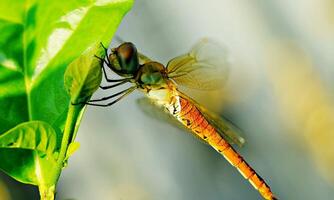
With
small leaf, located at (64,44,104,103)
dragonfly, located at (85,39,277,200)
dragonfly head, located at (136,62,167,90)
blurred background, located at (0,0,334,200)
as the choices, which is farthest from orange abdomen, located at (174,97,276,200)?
blurred background, located at (0,0,334,200)

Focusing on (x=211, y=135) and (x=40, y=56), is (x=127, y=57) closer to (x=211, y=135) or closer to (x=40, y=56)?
(x=40, y=56)

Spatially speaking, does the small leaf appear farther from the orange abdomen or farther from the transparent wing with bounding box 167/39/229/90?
the orange abdomen

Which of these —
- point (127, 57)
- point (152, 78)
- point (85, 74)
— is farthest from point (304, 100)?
point (85, 74)

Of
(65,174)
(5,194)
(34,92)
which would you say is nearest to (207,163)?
(65,174)

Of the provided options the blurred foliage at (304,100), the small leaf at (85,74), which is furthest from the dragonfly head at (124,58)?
the blurred foliage at (304,100)

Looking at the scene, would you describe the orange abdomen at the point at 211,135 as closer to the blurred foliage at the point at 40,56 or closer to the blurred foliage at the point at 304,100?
the blurred foliage at the point at 40,56
